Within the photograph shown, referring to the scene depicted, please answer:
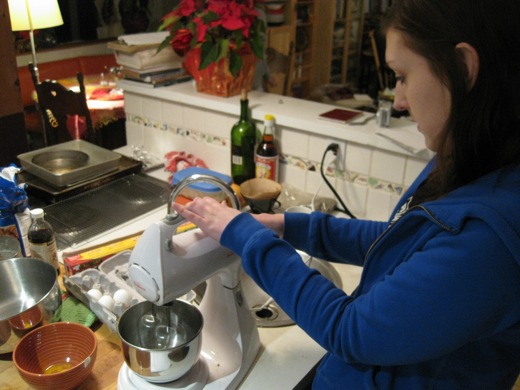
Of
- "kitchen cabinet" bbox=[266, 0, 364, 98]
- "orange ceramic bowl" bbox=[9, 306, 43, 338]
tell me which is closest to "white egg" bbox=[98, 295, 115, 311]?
"orange ceramic bowl" bbox=[9, 306, 43, 338]

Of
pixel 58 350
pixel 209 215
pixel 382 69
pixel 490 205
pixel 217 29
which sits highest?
pixel 217 29

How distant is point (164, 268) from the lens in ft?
2.57

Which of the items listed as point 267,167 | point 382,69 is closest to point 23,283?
point 267,167

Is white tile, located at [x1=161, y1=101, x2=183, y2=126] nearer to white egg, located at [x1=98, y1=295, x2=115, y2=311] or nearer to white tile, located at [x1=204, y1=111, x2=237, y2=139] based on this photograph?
white tile, located at [x1=204, y1=111, x2=237, y2=139]

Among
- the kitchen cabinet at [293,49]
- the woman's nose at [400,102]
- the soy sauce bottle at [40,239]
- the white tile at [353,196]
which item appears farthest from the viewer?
the kitchen cabinet at [293,49]

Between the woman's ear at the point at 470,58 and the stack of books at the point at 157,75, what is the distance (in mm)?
1314

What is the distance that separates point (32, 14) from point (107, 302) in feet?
8.74

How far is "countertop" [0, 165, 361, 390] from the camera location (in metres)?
0.88

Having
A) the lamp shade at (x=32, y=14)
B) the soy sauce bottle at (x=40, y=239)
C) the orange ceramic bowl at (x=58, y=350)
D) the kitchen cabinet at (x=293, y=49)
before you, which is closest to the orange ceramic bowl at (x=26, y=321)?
the orange ceramic bowl at (x=58, y=350)

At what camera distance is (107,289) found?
1.05 m

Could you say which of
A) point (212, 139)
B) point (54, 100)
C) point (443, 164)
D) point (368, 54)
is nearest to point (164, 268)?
point (443, 164)

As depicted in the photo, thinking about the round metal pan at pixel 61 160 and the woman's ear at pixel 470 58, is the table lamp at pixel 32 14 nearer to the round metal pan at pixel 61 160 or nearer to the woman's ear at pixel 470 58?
the round metal pan at pixel 61 160

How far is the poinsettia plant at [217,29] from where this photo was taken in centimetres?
146

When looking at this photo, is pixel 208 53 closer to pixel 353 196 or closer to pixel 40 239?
pixel 353 196
